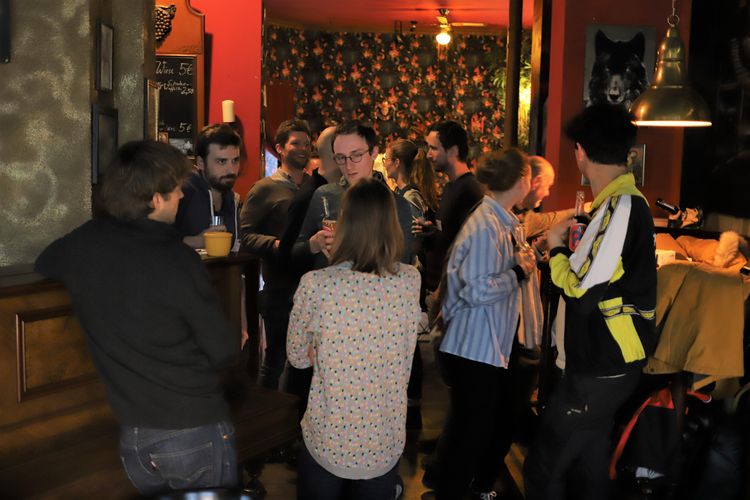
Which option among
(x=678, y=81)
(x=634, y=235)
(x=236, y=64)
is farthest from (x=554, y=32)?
(x=634, y=235)

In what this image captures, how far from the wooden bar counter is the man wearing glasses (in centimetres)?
83

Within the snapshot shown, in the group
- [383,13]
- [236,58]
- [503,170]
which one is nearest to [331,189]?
[503,170]

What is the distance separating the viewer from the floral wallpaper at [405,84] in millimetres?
10656

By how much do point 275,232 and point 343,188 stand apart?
37.3 inches

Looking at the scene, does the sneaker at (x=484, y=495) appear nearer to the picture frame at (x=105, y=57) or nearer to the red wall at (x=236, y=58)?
the picture frame at (x=105, y=57)

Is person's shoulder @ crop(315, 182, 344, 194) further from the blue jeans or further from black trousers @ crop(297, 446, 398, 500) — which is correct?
the blue jeans

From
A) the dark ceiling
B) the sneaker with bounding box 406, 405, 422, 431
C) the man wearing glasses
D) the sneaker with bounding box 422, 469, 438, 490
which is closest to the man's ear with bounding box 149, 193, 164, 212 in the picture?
the man wearing glasses

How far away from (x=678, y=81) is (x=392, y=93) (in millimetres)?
7067

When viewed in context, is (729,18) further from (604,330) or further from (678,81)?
(604,330)

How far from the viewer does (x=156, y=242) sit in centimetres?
181

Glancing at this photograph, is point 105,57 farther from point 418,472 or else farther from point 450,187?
point 418,472

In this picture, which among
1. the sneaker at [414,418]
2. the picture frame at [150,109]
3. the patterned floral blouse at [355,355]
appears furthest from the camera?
the sneaker at [414,418]

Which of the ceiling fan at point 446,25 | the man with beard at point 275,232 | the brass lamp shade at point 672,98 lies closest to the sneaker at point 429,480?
the man with beard at point 275,232

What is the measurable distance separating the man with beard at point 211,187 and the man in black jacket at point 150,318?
1195 mm
